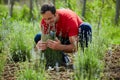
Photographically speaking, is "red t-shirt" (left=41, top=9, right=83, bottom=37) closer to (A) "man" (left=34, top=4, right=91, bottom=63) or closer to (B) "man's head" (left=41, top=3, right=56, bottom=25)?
(A) "man" (left=34, top=4, right=91, bottom=63)

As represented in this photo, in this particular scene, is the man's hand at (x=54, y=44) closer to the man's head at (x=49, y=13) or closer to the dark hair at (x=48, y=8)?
the man's head at (x=49, y=13)

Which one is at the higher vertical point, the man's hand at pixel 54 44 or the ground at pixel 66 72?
the man's hand at pixel 54 44

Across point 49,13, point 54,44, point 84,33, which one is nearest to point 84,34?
point 84,33

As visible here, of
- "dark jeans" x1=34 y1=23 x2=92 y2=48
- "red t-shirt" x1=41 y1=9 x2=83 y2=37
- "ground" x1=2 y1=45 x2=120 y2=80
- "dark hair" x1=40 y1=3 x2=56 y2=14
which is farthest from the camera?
"dark jeans" x1=34 y1=23 x2=92 y2=48

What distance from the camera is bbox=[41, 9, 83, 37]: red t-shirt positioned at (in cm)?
508

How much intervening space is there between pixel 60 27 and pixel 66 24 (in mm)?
121

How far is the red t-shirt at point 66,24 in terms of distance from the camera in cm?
508

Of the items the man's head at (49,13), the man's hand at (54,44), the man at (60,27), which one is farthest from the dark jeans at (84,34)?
the man's head at (49,13)

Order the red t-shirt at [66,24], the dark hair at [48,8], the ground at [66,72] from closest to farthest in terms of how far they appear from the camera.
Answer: the ground at [66,72]
the dark hair at [48,8]
the red t-shirt at [66,24]

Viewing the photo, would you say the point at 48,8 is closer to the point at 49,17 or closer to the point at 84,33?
the point at 49,17

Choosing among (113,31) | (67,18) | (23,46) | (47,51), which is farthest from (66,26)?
(113,31)

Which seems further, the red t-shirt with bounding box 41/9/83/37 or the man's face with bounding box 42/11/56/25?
the red t-shirt with bounding box 41/9/83/37

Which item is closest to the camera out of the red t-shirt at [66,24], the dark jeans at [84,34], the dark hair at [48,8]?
the dark hair at [48,8]

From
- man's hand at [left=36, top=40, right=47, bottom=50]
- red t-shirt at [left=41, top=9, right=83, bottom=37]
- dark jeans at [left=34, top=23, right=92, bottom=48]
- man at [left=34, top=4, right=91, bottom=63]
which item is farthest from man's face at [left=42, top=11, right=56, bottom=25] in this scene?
dark jeans at [left=34, top=23, right=92, bottom=48]
